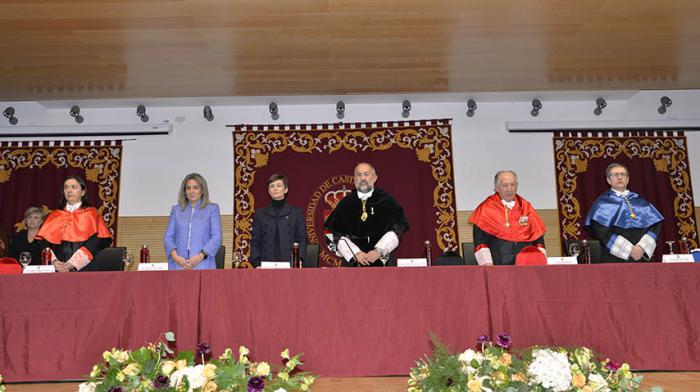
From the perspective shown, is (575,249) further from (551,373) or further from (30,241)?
(30,241)

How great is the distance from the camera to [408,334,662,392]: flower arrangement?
5.49ft

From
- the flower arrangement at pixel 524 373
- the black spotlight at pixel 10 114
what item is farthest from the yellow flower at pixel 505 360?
the black spotlight at pixel 10 114

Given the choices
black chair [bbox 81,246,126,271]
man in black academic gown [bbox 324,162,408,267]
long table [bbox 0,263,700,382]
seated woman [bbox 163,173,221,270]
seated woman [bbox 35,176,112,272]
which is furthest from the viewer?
seated woman [bbox 163,173,221,270]

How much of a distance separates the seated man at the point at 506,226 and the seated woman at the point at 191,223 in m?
1.97

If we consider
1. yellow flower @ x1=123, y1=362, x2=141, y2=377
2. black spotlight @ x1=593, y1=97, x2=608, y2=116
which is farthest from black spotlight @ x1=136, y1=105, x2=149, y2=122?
yellow flower @ x1=123, y1=362, x2=141, y2=377

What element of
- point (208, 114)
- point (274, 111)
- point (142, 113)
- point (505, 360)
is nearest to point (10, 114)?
point (142, 113)

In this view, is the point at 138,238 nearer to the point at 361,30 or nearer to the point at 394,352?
the point at 361,30

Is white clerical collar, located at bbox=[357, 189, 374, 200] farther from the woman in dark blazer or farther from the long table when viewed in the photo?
the long table

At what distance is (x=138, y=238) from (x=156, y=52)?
2.33 m

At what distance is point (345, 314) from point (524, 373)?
3.94 ft

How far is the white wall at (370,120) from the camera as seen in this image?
265 inches

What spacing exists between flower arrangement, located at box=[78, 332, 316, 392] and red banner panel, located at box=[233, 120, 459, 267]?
4737 millimetres

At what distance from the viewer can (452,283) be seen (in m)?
2.86

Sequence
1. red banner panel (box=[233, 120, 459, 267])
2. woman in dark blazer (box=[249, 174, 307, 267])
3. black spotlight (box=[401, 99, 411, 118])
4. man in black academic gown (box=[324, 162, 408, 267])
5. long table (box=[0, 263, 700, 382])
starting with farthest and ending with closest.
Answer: black spotlight (box=[401, 99, 411, 118]) < red banner panel (box=[233, 120, 459, 267]) < woman in dark blazer (box=[249, 174, 307, 267]) < man in black academic gown (box=[324, 162, 408, 267]) < long table (box=[0, 263, 700, 382])
